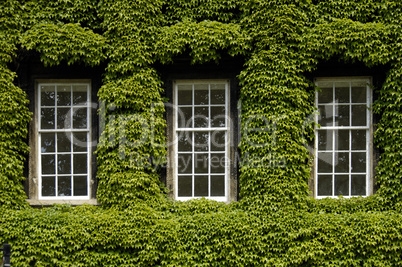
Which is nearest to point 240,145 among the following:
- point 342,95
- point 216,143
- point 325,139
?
point 216,143

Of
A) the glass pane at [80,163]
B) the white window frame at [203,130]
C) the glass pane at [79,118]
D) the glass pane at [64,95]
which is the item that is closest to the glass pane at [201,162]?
the white window frame at [203,130]

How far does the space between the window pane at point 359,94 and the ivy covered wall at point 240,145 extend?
286 mm

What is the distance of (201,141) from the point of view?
6684mm

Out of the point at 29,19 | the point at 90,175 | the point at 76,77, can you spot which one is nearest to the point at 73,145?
the point at 90,175

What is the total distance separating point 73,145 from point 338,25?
626 centimetres

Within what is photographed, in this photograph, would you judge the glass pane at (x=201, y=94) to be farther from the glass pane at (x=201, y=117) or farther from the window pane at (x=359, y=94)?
the window pane at (x=359, y=94)

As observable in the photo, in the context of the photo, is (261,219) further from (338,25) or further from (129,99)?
(338,25)

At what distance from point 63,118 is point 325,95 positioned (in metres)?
5.90

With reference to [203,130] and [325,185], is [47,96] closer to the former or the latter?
[203,130]

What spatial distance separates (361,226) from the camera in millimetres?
5848

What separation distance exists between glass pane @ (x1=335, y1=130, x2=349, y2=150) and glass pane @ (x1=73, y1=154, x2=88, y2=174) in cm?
560

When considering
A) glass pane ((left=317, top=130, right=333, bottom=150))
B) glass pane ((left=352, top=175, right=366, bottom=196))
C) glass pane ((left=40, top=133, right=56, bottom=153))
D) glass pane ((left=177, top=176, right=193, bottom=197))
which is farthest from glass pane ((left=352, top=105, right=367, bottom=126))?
glass pane ((left=40, top=133, right=56, bottom=153))

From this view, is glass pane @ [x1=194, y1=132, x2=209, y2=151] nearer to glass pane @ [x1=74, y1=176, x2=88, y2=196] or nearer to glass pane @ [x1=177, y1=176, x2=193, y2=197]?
glass pane @ [x1=177, y1=176, x2=193, y2=197]

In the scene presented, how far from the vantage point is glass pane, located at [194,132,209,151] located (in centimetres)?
668
